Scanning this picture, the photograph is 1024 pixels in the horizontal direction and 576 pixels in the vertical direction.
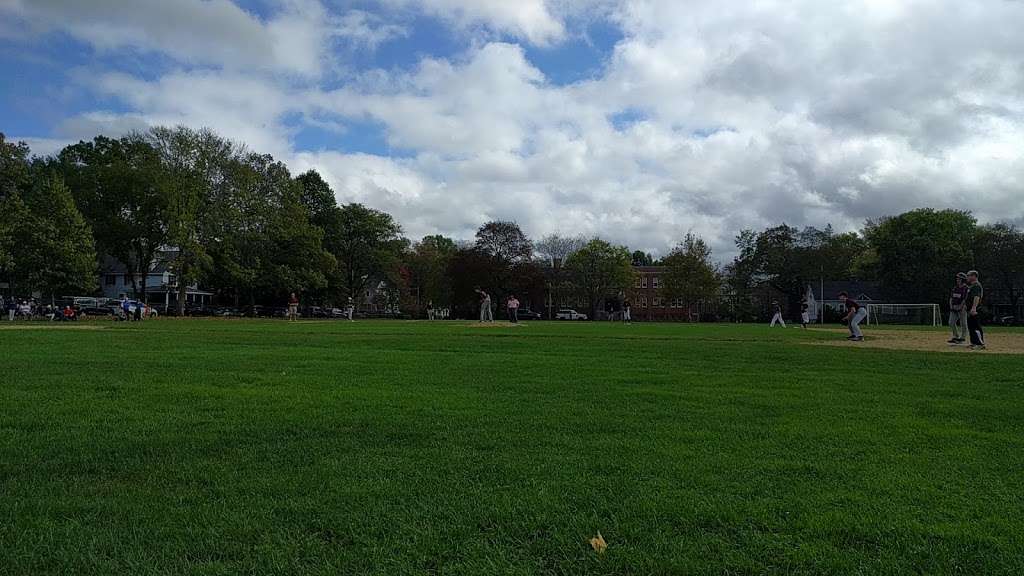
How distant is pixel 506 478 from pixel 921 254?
82743mm

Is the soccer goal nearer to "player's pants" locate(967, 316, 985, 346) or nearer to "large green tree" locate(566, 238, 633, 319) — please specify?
"player's pants" locate(967, 316, 985, 346)

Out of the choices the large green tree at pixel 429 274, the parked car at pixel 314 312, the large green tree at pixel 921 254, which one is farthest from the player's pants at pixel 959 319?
the large green tree at pixel 429 274

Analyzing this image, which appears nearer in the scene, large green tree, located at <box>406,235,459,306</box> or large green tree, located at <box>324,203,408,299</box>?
large green tree, located at <box>324,203,408,299</box>

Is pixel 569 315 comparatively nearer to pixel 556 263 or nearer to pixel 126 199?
pixel 556 263

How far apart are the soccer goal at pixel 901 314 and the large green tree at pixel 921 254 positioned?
18.6 m

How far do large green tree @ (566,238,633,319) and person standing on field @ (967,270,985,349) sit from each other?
263 ft

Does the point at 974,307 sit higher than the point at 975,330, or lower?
higher

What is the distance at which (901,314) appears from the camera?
57625 mm

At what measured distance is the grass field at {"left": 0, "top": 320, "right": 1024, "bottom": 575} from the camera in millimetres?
3484

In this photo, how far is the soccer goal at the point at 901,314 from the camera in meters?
55.9

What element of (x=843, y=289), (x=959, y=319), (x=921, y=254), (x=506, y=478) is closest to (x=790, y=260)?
(x=843, y=289)

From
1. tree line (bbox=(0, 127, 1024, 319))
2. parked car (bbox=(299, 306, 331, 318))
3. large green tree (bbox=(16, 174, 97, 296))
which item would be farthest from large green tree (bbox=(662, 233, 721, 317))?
large green tree (bbox=(16, 174, 97, 296))

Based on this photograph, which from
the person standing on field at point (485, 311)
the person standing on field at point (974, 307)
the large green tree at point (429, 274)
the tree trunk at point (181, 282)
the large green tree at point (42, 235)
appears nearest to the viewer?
the person standing on field at point (974, 307)

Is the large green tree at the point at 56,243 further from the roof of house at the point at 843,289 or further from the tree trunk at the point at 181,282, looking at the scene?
the roof of house at the point at 843,289
